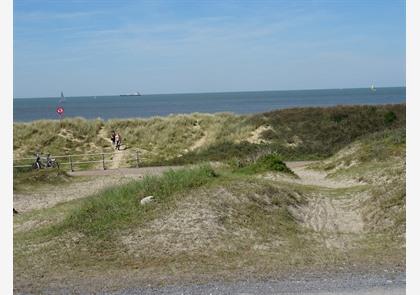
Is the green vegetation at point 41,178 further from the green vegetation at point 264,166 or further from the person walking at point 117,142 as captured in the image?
the person walking at point 117,142

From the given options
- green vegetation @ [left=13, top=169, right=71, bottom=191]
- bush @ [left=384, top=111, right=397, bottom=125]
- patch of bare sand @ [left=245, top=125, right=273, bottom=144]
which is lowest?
green vegetation @ [left=13, top=169, right=71, bottom=191]

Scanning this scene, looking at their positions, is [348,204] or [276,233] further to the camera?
[348,204]

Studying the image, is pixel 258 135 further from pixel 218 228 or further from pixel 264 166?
pixel 218 228

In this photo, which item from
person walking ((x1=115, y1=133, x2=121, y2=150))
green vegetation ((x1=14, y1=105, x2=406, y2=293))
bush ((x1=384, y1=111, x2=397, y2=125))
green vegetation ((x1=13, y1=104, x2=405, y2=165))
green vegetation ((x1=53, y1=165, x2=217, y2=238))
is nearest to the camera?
green vegetation ((x1=14, y1=105, x2=406, y2=293))

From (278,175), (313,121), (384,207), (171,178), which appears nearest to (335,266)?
(384,207)

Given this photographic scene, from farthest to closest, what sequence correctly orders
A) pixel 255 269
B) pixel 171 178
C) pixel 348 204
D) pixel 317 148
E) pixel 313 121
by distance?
pixel 313 121
pixel 317 148
pixel 348 204
pixel 171 178
pixel 255 269

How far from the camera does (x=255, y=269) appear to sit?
9953 millimetres

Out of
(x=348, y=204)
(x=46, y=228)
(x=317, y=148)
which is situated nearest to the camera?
(x=46, y=228)

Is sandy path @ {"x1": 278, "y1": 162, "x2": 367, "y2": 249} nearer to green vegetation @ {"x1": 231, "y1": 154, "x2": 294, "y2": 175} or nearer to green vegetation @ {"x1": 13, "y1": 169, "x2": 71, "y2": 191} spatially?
green vegetation @ {"x1": 231, "y1": 154, "x2": 294, "y2": 175}

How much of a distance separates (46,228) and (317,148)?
23.7 metres

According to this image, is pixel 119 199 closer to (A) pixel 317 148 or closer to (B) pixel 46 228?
(B) pixel 46 228

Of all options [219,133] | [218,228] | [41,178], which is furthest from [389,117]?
[218,228]

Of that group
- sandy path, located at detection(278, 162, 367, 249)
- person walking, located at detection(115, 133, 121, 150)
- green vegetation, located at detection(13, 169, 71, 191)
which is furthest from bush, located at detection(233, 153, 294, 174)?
person walking, located at detection(115, 133, 121, 150)

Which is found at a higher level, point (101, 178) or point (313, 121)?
point (313, 121)
